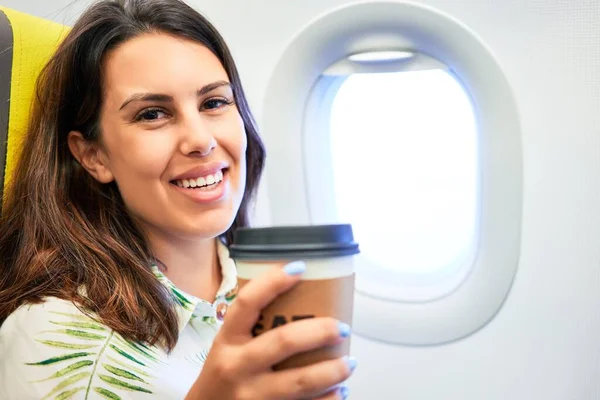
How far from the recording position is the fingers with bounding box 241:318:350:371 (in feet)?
2.37

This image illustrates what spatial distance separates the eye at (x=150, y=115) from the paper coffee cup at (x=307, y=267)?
665 millimetres

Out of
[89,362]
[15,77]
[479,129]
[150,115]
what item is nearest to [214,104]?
[150,115]

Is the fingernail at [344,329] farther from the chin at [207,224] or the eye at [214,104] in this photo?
the eye at [214,104]

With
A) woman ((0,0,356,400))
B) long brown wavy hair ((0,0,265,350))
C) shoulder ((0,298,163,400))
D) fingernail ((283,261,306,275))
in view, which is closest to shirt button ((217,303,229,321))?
woman ((0,0,356,400))

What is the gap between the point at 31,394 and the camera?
3.76ft

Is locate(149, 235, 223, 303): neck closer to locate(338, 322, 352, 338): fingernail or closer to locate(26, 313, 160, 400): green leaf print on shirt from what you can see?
locate(26, 313, 160, 400): green leaf print on shirt

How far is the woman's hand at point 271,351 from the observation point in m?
0.72

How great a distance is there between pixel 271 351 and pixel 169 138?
27.5 inches

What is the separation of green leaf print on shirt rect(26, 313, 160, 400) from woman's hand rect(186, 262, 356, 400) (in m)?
0.42

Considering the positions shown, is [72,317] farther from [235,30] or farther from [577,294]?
[577,294]

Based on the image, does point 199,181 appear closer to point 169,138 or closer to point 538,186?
point 169,138

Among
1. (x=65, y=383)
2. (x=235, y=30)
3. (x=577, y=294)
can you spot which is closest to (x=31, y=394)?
(x=65, y=383)

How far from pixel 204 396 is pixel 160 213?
58 centimetres

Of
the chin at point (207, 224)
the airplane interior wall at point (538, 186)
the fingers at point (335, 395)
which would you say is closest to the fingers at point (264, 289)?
the fingers at point (335, 395)
